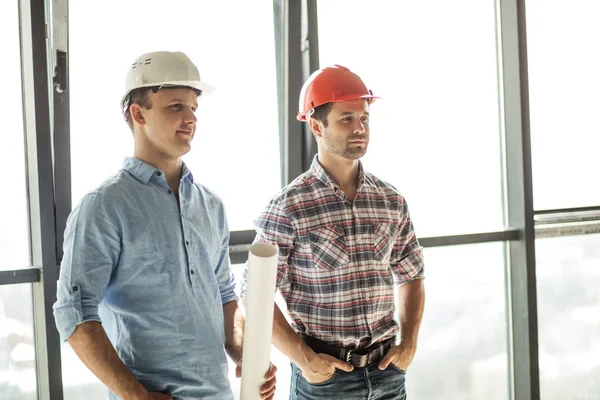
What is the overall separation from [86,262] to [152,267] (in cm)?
16

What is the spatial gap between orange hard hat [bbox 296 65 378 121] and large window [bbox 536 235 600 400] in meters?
1.80

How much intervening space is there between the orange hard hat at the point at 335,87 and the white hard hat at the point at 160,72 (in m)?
0.53

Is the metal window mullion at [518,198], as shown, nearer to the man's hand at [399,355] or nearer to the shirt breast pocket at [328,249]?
the man's hand at [399,355]

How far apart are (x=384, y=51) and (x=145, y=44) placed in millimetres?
1143

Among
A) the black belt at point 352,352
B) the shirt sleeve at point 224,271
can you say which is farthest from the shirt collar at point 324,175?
the black belt at point 352,352

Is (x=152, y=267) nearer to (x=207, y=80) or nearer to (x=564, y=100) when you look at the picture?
(x=207, y=80)

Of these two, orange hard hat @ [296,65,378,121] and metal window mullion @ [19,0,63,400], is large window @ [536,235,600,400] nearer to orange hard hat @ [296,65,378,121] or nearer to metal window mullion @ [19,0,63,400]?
orange hard hat @ [296,65,378,121]

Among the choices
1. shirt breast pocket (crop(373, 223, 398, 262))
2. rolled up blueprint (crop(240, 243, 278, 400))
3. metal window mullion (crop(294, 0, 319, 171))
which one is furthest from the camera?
metal window mullion (crop(294, 0, 319, 171))

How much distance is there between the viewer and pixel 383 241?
2102 millimetres

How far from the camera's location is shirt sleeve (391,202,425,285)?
221cm

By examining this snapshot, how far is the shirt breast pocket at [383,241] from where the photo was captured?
6.82 ft

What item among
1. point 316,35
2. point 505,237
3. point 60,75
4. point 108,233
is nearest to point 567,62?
point 505,237

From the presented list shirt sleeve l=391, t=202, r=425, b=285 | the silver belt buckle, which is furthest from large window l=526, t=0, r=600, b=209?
the silver belt buckle

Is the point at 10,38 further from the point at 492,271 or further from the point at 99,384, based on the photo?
the point at 492,271
